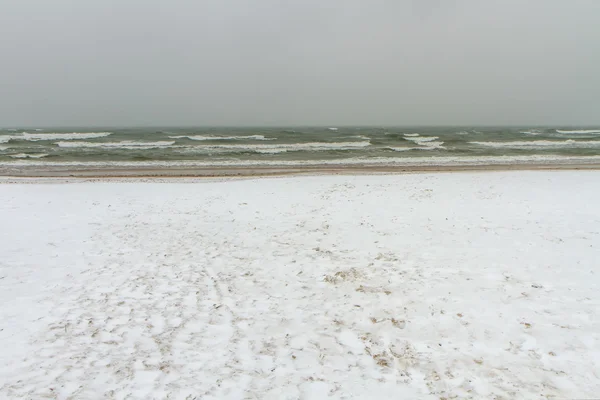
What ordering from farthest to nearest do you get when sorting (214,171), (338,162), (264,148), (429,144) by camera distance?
(429,144) < (264,148) < (338,162) < (214,171)

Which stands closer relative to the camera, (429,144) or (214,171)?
(214,171)

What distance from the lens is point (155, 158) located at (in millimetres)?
31047

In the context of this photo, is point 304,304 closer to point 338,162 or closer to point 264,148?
point 338,162

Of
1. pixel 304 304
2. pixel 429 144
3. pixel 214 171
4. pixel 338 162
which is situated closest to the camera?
pixel 304 304

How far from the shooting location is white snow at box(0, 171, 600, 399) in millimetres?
3744

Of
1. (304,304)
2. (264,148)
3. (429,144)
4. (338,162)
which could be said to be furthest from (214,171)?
(429,144)

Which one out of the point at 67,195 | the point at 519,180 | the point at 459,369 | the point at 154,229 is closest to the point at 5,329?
the point at 154,229

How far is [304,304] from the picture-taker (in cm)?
535

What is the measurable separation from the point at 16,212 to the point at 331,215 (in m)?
9.92

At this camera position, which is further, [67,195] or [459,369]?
[67,195]

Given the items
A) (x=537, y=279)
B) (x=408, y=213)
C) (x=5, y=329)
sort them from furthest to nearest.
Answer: (x=408, y=213), (x=537, y=279), (x=5, y=329)

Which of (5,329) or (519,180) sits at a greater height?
(519,180)

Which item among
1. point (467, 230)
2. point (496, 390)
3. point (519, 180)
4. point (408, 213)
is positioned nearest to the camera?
point (496, 390)

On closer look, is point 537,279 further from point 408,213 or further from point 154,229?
point 154,229
